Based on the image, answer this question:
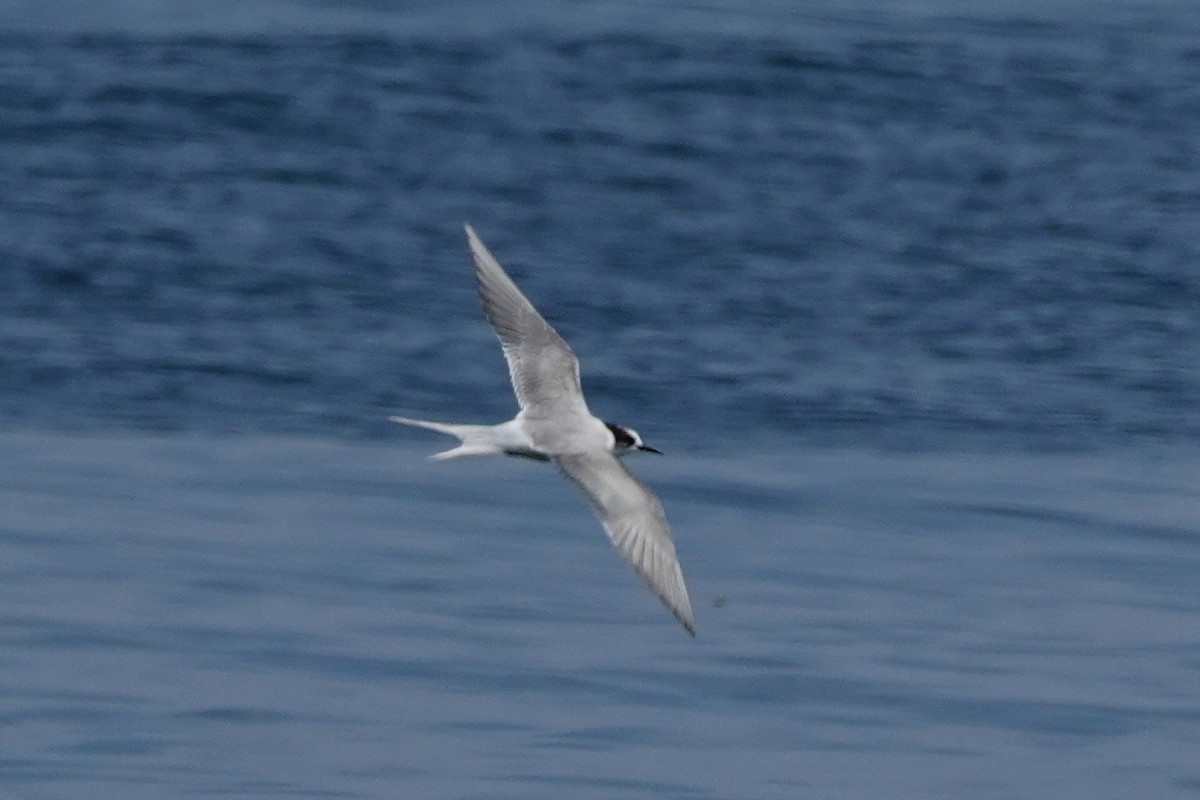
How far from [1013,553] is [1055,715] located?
5.82ft

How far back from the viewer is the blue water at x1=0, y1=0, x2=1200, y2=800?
380 inches

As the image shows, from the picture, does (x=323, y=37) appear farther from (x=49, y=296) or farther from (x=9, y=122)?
(x=49, y=296)

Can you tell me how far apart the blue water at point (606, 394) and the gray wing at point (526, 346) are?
3.60ft

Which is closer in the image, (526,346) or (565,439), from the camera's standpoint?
(565,439)

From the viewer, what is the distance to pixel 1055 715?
9.93 meters

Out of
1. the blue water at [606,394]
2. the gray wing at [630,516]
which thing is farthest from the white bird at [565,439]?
the blue water at [606,394]

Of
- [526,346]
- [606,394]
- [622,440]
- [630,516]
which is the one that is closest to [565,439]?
[622,440]

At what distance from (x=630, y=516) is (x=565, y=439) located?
56cm

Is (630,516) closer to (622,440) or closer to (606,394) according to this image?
(622,440)

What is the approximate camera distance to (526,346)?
9.77m

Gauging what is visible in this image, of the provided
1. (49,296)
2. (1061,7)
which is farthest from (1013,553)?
(1061,7)

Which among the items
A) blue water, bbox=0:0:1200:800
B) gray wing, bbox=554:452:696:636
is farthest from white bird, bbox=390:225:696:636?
blue water, bbox=0:0:1200:800

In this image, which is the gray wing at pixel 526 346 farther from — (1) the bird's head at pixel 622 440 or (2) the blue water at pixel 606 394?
(2) the blue water at pixel 606 394

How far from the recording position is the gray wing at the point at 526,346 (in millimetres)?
9648
